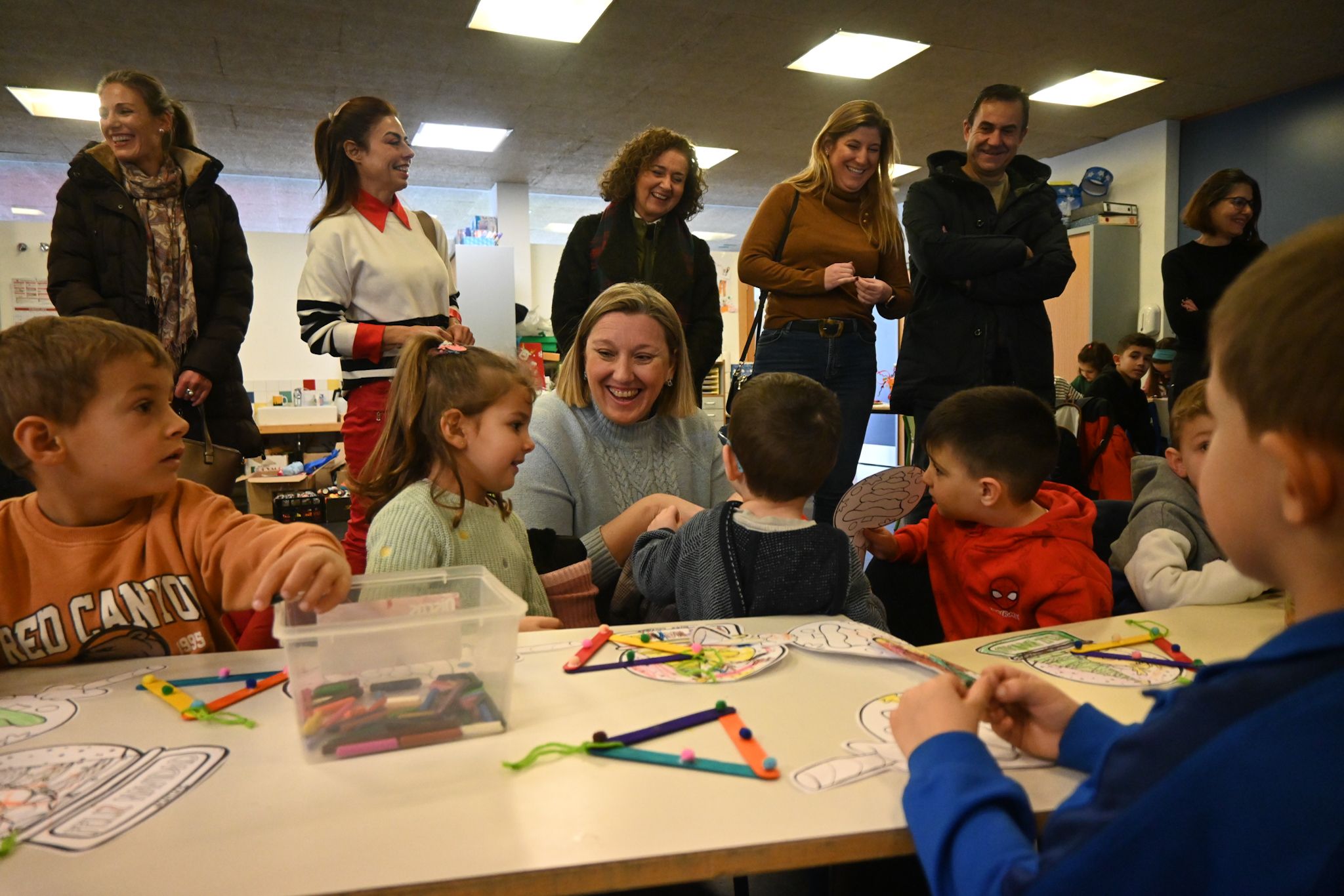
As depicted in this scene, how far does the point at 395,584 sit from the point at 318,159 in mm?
1724

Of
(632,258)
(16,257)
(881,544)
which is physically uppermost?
(16,257)

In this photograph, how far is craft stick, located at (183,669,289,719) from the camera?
0.84 meters

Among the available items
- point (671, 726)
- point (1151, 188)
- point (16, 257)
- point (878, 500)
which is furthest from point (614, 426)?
point (1151, 188)

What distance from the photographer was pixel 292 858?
0.58 meters

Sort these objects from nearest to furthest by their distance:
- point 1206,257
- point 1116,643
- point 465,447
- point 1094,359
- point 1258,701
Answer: point 1258,701, point 1116,643, point 465,447, point 1206,257, point 1094,359

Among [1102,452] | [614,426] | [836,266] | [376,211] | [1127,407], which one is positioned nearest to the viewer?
[614,426]

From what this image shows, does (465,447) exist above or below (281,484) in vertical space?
above

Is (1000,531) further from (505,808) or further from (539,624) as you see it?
(505,808)

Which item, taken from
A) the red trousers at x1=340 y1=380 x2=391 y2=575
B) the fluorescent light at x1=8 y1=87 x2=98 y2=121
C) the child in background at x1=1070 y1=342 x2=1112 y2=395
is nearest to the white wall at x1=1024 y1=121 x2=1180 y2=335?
the child in background at x1=1070 y1=342 x2=1112 y2=395

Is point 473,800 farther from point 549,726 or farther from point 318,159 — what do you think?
point 318,159

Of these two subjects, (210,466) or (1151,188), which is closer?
(210,466)

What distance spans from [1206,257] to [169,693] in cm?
386

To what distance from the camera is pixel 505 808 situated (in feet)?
2.11

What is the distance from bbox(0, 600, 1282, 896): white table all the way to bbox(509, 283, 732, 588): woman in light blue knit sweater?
0.87m
